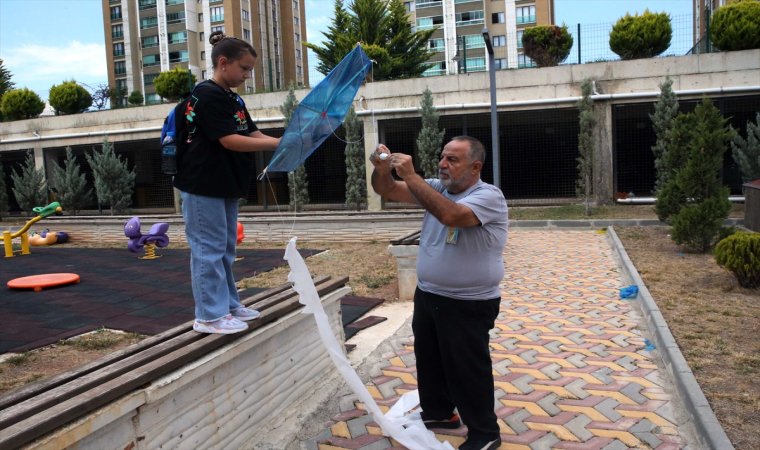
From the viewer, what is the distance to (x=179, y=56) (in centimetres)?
5781

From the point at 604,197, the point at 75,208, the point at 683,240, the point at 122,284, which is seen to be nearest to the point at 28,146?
the point at 75,208

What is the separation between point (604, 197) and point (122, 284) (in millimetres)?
12911

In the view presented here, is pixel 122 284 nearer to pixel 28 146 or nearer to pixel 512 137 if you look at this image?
pixel 512 137

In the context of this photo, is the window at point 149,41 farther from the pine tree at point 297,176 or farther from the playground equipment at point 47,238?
the playground equipment at point 47,238

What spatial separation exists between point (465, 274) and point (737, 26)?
51.2 ft

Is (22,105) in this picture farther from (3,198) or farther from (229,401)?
(229,401)

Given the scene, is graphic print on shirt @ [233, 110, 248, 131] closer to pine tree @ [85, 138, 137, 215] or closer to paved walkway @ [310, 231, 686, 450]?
paved walkway @ [310, 231, 686, 450]

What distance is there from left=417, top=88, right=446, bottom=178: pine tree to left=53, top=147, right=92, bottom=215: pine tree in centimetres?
1236

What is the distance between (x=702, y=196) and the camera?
30.0 ft

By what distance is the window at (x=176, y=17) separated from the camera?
189ft

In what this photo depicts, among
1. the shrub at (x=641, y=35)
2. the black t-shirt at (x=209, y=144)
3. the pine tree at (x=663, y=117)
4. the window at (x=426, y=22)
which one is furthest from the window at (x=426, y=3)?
the black t-shirt at (x=209, y=144)

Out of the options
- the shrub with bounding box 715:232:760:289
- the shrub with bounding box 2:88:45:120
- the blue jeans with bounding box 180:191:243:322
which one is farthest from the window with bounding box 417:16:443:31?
the blue jeans with bounding box 180:191:243:322

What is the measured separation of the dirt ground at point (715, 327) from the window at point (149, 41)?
2400 inches

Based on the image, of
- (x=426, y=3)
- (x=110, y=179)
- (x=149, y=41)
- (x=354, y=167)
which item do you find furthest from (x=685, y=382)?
(x=149, y=41)
